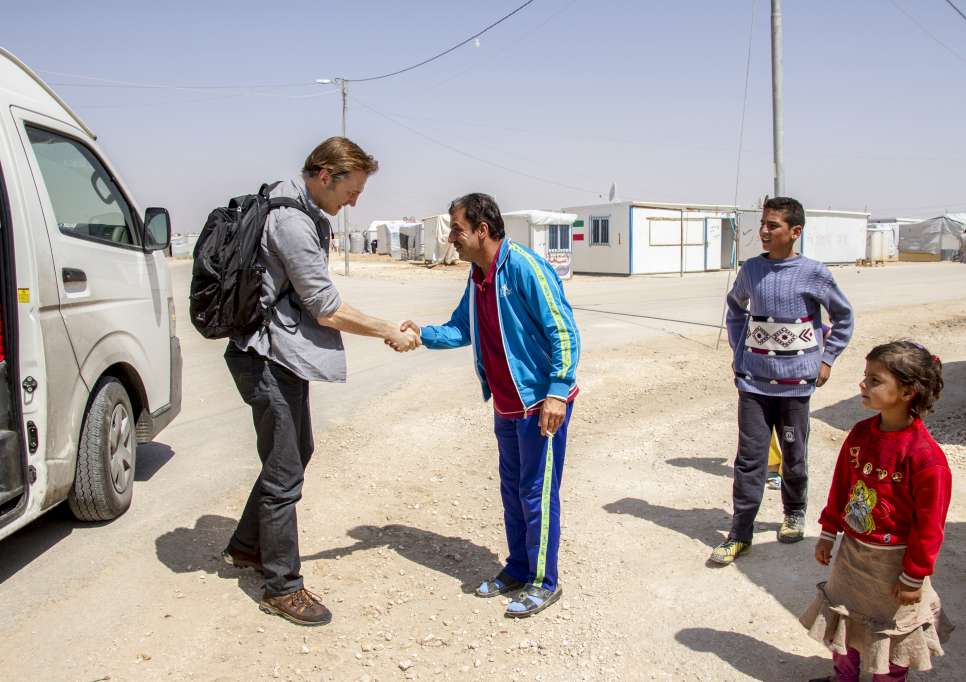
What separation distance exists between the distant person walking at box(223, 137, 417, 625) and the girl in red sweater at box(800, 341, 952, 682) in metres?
2.06

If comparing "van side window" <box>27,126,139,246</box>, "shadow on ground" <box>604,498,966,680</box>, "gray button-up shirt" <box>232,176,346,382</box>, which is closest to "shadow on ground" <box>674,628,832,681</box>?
"shadow on ground" <box>604,498,966,680</box>

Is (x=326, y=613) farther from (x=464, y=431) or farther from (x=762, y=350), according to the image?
(x=464, y=431)

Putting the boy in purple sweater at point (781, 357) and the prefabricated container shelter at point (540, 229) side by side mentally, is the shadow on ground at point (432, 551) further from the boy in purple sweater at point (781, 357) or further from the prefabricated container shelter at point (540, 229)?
the prefabricated container shelter at point (540, 229)

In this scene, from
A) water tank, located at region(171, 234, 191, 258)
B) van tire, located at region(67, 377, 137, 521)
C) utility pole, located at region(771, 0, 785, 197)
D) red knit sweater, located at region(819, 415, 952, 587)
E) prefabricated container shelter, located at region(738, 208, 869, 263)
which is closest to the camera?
red knit sweater, located at region(819, 415, 952, 587)

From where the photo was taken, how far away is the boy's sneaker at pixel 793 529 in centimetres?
420

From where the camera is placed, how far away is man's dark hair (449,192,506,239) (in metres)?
3.40

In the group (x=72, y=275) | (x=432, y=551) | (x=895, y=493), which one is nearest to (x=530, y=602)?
(x=432, y=551)

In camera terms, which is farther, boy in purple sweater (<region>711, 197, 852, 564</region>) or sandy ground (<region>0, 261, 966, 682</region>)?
boy in purple sweater (<region>711, 197, 852, 564</region>)

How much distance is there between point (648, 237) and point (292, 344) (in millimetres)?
27742

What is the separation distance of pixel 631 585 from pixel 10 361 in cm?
300

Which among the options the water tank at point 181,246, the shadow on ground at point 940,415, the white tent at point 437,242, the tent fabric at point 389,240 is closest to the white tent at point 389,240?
the tent fabric at point 389,240

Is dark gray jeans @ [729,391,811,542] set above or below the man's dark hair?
below

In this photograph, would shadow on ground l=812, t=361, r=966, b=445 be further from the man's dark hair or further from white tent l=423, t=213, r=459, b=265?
white tent l=423, t=213, r=459, b=265

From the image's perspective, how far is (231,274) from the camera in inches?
128
